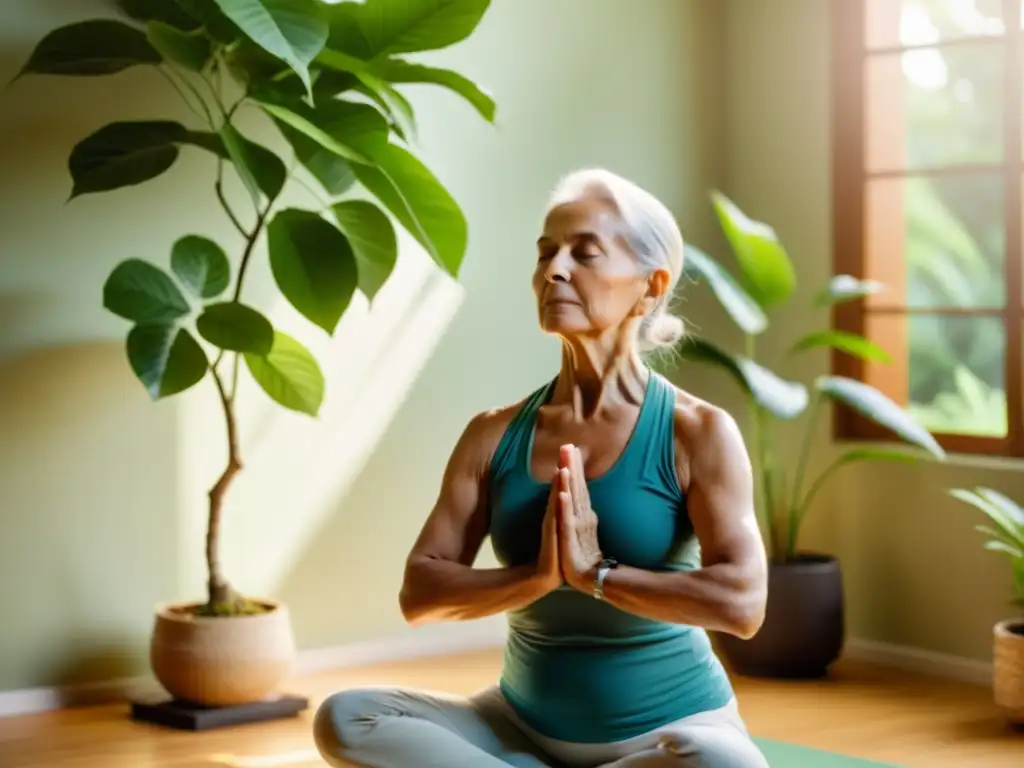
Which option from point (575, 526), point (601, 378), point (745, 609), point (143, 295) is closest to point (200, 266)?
point (143, 295)

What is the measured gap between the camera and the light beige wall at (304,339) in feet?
13.3

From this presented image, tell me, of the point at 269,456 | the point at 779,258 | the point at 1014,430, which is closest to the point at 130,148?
the point at 269,456

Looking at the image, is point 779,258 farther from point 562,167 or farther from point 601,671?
point 601,671

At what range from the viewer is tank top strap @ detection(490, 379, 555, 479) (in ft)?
8.50

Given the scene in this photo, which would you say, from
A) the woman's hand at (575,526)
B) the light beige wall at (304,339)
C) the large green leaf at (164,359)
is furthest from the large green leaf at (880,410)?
the woman's hand at (575,526)

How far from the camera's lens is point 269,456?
4430mm

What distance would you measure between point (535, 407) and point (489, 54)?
2331 mm

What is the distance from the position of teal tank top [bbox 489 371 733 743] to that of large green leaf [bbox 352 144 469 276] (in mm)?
1240

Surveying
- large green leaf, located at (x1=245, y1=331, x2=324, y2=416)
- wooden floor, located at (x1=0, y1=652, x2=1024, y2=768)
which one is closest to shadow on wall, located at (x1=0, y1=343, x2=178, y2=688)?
wooden floor, located at (x1=0, y1=652, x2=1024, y2=768)

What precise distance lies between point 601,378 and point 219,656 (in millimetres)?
1617

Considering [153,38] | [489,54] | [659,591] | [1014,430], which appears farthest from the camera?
[489,54]

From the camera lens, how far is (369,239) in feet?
12.7

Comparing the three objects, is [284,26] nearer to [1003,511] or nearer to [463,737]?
[463,737]

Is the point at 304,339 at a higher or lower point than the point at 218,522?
higher
